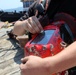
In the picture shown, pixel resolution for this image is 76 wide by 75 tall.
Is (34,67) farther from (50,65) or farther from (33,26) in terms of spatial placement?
(33,26)

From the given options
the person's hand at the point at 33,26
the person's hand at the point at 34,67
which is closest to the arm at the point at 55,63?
the person's hand at the point at 34,67

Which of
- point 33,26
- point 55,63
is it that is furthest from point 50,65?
point 33,26

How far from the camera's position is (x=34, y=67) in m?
1.04

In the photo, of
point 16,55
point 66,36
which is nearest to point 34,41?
point 66,36

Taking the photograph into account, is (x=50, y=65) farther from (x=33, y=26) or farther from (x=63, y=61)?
(x=33, y=26)

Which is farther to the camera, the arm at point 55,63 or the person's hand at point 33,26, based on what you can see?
the person's hand at point 33,26

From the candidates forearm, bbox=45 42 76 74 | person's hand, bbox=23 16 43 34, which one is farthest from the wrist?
person's hand, bbox=23 16 43 34

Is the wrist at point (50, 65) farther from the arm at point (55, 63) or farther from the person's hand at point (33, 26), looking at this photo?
the person's hand at point (33, 26)

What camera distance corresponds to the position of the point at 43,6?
4.81ft

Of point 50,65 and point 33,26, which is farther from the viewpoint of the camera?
point 33,26

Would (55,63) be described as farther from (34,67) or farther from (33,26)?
(33,26)

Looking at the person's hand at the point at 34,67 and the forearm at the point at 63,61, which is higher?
the forearm at the point at 63,61

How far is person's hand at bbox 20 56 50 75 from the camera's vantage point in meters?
1.02

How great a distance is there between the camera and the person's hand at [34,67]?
1023mm
